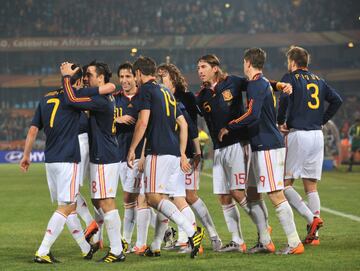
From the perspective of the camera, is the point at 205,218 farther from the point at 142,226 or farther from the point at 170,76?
the point at 170,76

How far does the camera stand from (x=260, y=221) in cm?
906

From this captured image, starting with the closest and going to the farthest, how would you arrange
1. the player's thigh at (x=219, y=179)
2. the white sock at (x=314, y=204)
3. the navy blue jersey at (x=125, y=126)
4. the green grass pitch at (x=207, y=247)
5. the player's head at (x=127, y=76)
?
the green grass pitch at (x=207, y=247), the player's thigh at (x=219, y=179), the player's head at (x=127, y=76), the navy blue jersey at (x=125, y=126), the white sock at (x=314, y=204)

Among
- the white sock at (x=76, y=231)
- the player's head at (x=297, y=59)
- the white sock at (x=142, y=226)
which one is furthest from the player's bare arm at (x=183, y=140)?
the player's head at (x=297, y=59)

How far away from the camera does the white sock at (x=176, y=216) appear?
8398mm

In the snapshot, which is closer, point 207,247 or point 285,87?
point 285,87

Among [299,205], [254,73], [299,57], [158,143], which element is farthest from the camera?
[299,57]

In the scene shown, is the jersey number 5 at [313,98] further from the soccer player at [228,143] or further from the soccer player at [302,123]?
the soccer player at [228,143]

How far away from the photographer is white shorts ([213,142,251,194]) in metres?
9.06

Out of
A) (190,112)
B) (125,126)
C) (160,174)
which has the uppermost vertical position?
(190,112)

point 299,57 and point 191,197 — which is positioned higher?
point 299,57

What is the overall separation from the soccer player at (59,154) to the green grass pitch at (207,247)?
382mm

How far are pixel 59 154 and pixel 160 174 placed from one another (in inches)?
41.4

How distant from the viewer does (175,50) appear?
161ft

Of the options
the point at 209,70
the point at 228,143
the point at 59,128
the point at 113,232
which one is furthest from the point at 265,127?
the point at 59,128
